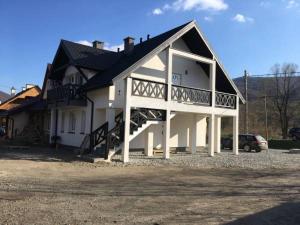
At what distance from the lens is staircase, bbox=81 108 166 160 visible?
17.0m

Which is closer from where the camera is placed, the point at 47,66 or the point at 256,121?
the point at 47,66

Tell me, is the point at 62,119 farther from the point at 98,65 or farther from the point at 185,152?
the point at 185,152

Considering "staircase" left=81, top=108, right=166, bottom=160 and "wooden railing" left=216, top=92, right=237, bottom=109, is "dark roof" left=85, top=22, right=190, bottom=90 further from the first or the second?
"wooden railing" left=216, top=92, right=237, bottom=109

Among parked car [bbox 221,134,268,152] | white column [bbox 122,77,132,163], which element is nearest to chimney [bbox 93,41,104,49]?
white column [bbox 122,77,132,163]

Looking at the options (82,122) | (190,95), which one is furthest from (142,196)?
(82,122)

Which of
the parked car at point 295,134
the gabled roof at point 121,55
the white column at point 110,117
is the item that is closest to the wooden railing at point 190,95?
the gabled roof at point 121,55

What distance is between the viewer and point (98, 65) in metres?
22.4

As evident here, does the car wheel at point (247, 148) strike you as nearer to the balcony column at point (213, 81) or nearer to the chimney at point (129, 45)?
the balcony column at point (213, 81)

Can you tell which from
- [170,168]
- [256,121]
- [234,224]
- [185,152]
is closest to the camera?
[234,224]

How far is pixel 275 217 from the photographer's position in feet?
24.6

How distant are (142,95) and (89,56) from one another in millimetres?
7137

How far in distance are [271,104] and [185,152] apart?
42.6m

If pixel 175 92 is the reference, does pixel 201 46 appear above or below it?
above

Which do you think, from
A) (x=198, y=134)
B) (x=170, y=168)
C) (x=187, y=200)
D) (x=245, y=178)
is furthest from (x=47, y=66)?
(x=187, y=200)
